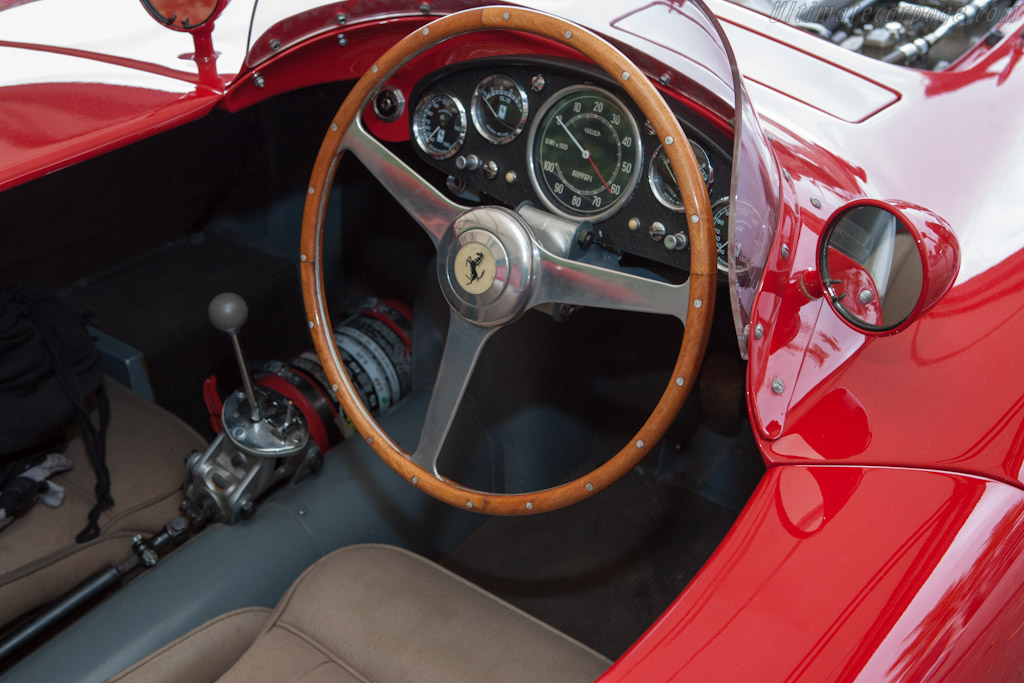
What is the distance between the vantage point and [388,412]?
183 cm

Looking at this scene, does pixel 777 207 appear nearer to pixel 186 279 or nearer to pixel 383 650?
pixel 383 650

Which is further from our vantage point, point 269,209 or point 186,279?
point 269,209

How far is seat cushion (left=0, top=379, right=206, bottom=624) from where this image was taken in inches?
51.1

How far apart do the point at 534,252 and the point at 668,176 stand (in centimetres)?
20

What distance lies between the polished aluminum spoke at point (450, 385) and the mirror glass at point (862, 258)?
47 cm

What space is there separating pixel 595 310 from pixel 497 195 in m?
0.73

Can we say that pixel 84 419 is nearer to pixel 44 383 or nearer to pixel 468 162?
pixel 44 383

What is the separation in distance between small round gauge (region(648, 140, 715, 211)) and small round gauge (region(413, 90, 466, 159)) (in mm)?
330

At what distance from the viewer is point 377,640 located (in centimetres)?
114

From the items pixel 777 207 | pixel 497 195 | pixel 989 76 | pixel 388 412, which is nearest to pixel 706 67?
pixel 777 207

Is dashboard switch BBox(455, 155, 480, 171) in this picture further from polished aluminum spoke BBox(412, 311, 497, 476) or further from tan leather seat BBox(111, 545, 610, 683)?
→ tan leather seat BBox(111, 545, 610, 683)

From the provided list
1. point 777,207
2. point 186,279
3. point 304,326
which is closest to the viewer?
point 777,207

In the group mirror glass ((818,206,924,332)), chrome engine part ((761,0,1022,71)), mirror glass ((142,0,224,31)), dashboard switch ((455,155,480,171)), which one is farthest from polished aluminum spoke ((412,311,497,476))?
chrome engine part ((761,0,1022,71))

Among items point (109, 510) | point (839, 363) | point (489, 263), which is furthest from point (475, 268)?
point (109, 510)
